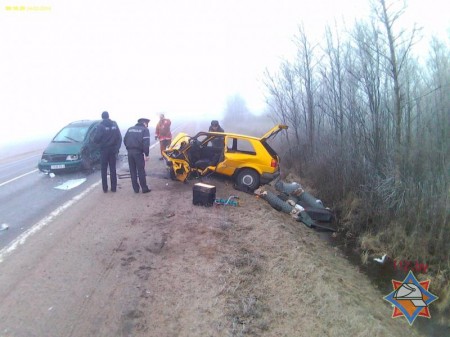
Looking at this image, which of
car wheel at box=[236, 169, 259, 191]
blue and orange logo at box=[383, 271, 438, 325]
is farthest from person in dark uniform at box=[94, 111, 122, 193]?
blue and orange logo at box=[383, 271, 438, 325]

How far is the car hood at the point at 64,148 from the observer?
10.7 meters

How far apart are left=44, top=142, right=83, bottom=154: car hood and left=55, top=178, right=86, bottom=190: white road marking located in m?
1.18

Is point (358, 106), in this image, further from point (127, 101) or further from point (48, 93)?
point (127, 101)

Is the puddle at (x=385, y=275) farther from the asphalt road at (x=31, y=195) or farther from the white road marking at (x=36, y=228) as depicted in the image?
the asphalt road at (x=31, y=195)

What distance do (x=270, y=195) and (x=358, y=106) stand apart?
13.2ft

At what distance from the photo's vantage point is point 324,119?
13.5 m

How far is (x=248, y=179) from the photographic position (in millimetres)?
9531

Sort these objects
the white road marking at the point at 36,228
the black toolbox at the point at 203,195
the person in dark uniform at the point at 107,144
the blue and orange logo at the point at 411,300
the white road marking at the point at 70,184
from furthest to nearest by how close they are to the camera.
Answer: the white road marking at the point at 70,184 → the person in dark uniform at the point at 107,144 → the black toolbox at the point at 203,195 → the white road marking at the point at 36,228 → the blue and orange logo at the point at 411,300

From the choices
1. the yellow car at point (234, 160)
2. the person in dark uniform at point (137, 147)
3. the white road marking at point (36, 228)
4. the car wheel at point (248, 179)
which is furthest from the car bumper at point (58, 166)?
the car wheel at point (248, 179)

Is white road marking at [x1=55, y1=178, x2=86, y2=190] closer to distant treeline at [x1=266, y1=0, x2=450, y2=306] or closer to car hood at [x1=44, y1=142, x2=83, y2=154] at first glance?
car hood at [x1=44, y1=142, x2=83, y2=154]

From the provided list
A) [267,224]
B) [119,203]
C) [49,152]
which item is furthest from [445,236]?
[49,152]

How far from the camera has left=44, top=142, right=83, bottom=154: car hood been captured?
10735 mm

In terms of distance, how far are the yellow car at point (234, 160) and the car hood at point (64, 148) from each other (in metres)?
3.09

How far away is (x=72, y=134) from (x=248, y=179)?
247 inches
